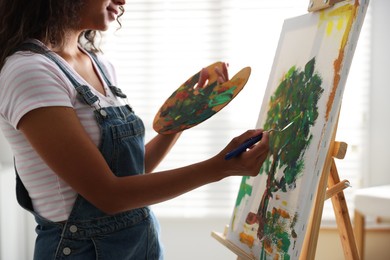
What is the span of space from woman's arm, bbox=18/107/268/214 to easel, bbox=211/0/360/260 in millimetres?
188

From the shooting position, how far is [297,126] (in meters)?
1.45

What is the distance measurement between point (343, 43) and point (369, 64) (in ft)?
5.42

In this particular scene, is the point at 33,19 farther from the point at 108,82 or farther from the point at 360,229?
the point at 360,229

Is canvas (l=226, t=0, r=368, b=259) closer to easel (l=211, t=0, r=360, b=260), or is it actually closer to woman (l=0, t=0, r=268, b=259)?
easel (l=211, t=0, r=360, b=260)

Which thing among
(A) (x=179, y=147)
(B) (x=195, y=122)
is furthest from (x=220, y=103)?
(A) (x=179, y=147)

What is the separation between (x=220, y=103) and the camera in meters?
1.51

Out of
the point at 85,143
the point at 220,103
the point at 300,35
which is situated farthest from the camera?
the point at 300,35

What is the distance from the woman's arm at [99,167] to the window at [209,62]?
158 centimetres

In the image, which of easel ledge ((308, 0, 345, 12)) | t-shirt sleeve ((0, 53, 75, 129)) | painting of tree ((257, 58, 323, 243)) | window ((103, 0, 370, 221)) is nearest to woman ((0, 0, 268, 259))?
t-shirt sleeve ((0, 53, 75, 129))

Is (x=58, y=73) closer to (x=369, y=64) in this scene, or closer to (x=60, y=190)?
(x=60, y=190)

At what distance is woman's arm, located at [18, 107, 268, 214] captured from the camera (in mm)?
1286

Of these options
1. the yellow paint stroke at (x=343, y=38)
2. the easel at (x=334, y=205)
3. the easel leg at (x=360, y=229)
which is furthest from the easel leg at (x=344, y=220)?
the easel leg at (x=360, y=229)

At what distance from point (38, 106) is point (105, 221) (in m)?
0.35

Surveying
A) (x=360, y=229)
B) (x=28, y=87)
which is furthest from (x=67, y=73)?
(x=360, y=229)
